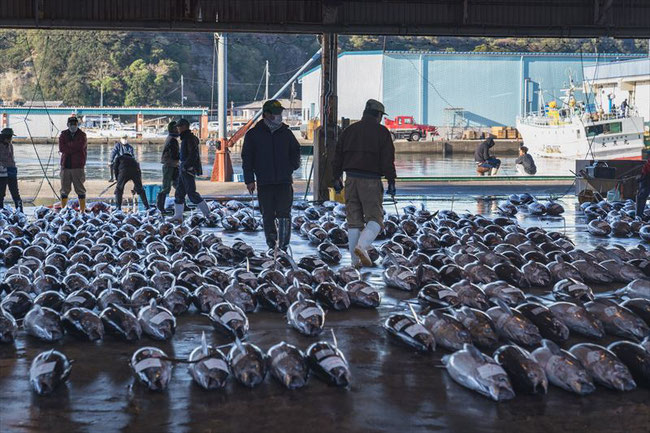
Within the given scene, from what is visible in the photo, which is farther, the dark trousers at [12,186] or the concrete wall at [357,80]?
the concrete wall at [357,80]

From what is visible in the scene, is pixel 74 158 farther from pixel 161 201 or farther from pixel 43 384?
pixel 43 384

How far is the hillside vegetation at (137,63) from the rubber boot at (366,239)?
67.5 meters

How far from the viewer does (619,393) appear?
19.8 feet

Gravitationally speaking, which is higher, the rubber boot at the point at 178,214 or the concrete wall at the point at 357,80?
the concrete wall at the point at 357,80

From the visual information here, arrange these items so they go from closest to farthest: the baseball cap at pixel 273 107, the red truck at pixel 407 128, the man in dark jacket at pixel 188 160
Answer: the baseball cap at pixel 273 107 → the man in dark jacket at pixel 188 160 → the red truck at pixel 407 128

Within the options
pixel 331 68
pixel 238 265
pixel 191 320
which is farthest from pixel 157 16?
pixel 191 320

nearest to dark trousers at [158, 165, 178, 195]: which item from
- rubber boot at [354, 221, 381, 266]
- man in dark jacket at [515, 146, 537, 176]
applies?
rubber boot at [354, 221, 381, 266]

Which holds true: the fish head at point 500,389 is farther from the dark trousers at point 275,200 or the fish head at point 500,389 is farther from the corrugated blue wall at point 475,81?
the corrugated blue wall at point 475,81

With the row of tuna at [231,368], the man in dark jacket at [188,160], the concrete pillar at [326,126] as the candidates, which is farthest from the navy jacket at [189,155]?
the row of tuna at [231,368]

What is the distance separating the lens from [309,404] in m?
5.82

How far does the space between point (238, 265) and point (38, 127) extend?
8041 centimetres

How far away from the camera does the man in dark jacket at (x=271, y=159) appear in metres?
11.0

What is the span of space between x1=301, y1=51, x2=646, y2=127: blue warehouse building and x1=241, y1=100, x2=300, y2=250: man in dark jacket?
179 ft

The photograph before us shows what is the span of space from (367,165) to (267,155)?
4.79 ft
